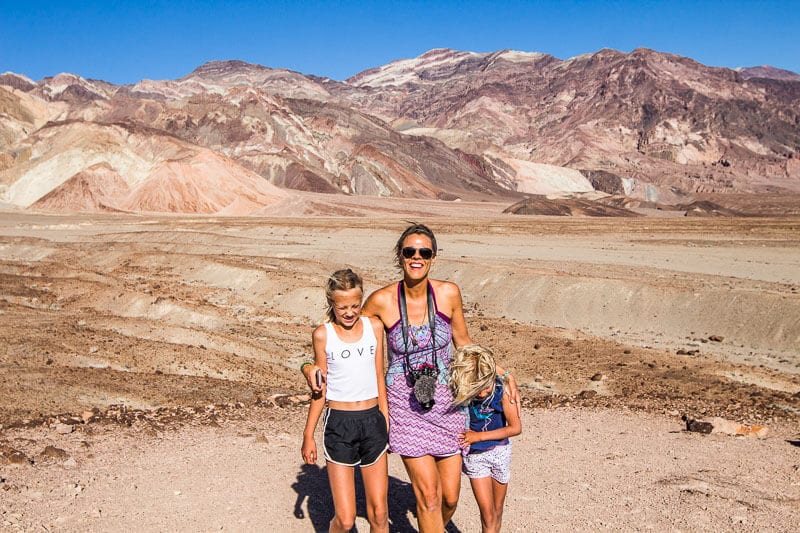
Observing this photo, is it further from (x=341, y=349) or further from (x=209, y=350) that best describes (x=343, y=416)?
(x=209, y=350)

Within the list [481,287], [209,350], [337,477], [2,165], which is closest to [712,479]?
[337,477]

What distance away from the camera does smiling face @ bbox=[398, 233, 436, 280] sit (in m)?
4.55

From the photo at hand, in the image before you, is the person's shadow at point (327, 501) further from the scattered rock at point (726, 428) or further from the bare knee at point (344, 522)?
the scattered rock at point (726, 428)

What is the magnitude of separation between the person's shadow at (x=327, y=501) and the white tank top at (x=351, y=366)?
5.53 feet

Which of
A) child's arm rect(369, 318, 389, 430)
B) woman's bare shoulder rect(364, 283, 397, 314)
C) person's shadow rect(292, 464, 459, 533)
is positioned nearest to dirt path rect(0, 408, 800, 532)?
person's shadow rect(292, 464, 459, 533)

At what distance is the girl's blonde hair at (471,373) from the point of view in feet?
14.2

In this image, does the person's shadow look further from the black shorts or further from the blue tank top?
the black shorts

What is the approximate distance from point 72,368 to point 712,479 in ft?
30.7

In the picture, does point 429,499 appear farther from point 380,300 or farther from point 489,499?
point 380,300

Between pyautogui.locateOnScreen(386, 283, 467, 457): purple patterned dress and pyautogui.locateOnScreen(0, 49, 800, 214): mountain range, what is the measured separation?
62444mm

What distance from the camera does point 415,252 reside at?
15.0 ft

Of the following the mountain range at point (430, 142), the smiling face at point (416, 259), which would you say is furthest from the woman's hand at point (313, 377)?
the mountain range at point (430, 142)

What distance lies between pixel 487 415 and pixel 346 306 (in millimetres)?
1109

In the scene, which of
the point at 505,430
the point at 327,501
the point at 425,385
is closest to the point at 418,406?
the point at 425,385
